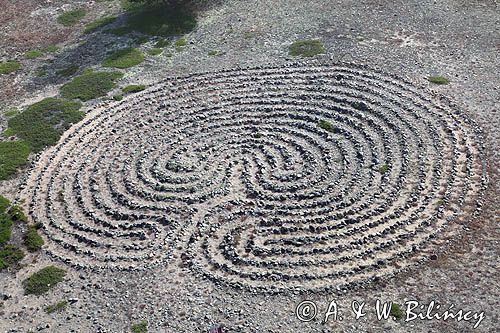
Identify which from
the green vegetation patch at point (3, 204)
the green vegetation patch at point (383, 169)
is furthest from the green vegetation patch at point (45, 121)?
the green vegetation patch at point (383, 169)

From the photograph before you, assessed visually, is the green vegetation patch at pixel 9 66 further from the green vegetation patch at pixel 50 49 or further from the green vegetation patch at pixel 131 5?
the green vegetation patch at pixel 131 5

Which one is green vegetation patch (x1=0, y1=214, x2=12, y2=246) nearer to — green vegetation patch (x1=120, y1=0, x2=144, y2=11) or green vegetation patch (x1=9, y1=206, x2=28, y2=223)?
green vegetation patch (x1=9, y1=206, x2=28, y2=223)

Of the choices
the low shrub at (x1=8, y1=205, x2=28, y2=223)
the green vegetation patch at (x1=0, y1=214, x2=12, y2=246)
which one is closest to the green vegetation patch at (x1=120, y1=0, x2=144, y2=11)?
the low shrub at (x1=8, y1=205, x2=28, y2=223)

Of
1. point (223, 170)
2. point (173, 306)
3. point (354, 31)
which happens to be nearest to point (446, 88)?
point (354, 31)

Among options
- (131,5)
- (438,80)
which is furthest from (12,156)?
(438,80)

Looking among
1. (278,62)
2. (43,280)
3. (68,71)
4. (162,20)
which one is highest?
(162,20)

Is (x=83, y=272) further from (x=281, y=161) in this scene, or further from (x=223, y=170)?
(x=281, y=161)

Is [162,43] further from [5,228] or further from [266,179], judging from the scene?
[5,228]
